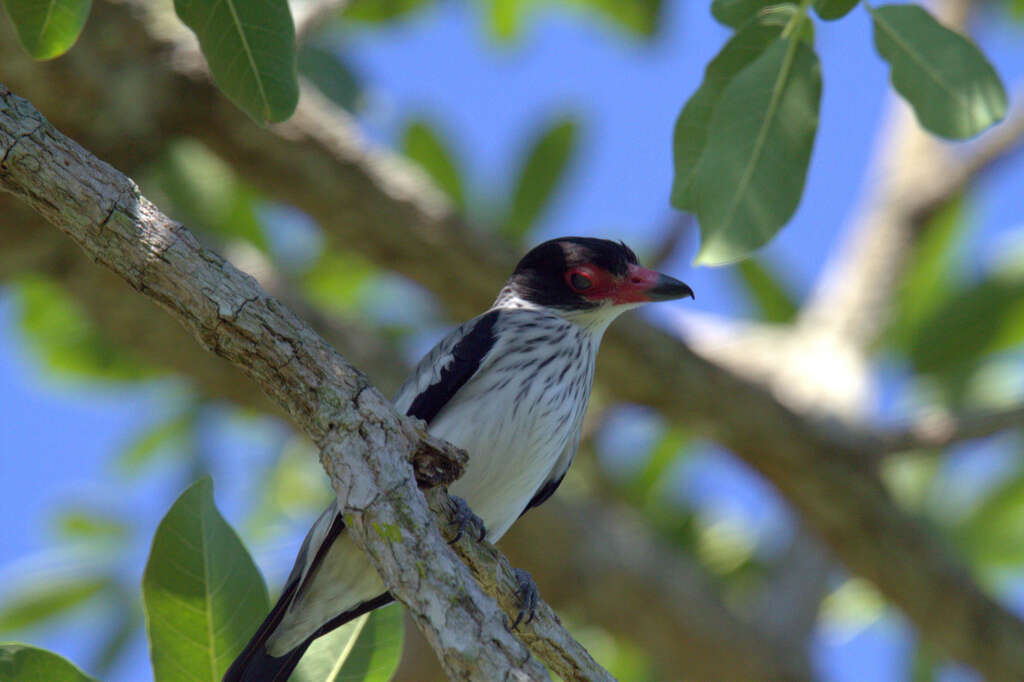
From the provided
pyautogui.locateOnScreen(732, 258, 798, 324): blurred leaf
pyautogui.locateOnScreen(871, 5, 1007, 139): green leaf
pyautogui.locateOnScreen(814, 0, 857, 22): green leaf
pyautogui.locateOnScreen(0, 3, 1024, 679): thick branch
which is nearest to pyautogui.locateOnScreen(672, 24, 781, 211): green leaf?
pyautogui.locateOnScreen(814, 0, 857, 22): green leaf

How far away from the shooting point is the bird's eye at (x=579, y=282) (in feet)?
13.6

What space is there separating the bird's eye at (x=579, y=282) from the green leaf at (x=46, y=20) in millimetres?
2058

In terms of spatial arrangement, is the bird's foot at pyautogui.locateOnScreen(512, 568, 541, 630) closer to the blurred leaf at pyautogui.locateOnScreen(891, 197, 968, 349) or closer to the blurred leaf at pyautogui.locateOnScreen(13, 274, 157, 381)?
the blurred leaf at pyautogui.locateOnScreen(13, 274, 157, 381)

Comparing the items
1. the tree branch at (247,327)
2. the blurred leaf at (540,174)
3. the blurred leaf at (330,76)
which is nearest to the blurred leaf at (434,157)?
the blurred leaf at (540,174)

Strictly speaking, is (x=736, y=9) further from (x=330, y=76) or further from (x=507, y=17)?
(x=507, y=17)

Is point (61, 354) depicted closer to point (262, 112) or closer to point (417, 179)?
point (417, 179)

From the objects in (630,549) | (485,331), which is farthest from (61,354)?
(485,331)

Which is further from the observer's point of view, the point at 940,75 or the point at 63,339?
the point at 63,339

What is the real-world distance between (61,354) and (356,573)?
14.8 ft

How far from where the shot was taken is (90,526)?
757cm

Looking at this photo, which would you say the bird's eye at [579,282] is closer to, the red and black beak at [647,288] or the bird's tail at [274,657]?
the red and black beak at [647,288]

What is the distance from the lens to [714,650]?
6535 mm

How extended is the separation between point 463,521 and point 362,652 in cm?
47

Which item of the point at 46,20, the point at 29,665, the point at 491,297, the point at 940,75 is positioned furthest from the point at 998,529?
the point at 46,20
